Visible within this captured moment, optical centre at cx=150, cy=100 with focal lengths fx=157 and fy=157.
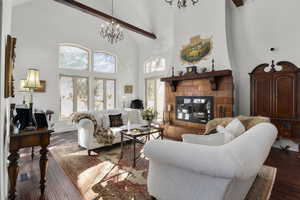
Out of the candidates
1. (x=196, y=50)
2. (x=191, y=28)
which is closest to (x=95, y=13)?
(x=191, y=28)

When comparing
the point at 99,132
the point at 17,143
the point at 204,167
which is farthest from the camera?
the point at 99,132

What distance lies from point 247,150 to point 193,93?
3.57m

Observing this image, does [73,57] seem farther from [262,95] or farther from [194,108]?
[262,95]

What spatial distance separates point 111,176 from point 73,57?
5.11 metres

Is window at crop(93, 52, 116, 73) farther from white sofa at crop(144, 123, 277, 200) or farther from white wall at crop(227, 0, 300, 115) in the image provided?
white sofa at crop(144, 123, 277, 200)

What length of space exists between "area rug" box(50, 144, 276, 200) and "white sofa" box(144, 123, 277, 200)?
1.78 feet

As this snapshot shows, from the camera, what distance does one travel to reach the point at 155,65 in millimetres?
7262

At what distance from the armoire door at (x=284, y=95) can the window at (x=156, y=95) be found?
3980 mm

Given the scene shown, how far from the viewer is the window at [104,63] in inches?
260

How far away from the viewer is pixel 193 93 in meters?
4.76

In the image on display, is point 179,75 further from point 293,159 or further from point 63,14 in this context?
point 63,14

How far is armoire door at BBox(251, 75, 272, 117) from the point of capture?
3754 millimetres

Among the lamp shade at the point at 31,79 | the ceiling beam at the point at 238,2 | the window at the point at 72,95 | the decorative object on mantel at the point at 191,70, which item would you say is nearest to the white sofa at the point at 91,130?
the lamp shade at the point at 31,79

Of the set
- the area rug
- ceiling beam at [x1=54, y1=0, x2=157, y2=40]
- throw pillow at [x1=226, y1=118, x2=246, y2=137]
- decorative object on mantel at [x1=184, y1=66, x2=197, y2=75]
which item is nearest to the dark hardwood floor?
the area rug
